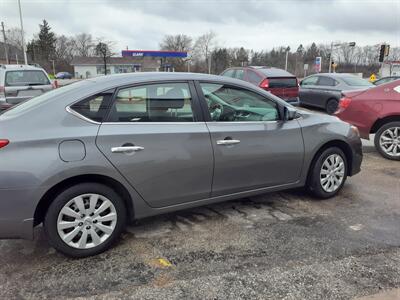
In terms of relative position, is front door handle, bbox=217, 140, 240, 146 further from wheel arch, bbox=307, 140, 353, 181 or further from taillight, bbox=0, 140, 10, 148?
taillight, bbox=0, 140, 10, 148

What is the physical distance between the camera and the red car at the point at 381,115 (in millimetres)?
6312

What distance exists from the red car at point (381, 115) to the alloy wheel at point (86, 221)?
5.25 m

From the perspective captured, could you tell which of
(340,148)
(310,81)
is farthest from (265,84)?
(340,148)

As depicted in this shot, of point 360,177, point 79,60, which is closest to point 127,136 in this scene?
point 360,177

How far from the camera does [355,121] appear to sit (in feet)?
22.0

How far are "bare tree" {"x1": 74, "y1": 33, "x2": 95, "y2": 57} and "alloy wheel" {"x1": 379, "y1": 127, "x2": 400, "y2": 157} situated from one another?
295ft

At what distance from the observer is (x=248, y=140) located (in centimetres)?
369

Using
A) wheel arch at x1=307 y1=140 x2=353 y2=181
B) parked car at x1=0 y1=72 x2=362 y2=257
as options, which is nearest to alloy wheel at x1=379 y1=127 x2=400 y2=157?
wheel arch at x1=307 y1=140 x2=353 y2=181

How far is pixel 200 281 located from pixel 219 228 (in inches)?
37.1

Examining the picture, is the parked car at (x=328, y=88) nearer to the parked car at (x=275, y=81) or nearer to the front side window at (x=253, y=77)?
the parked car at (x=275, y=81)

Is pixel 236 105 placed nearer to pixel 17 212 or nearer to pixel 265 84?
pixel 17 212

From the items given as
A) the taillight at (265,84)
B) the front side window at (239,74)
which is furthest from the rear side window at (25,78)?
the taillight at (265,84)

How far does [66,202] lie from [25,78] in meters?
8.68

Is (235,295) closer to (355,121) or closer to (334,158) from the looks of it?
(334,158)
